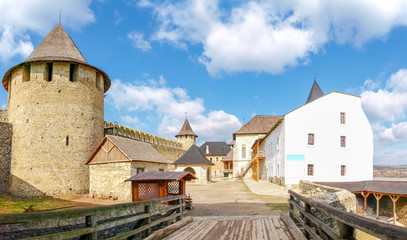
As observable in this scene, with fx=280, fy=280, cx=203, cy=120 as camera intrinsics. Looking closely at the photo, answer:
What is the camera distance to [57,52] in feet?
77.2

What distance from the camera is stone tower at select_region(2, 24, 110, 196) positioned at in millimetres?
21844

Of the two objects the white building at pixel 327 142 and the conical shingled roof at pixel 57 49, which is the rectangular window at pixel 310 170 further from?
the conical shingled roof at pixel 57 49

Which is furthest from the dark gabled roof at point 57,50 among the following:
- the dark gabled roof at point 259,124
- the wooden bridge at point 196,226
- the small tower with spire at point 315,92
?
the small tower with spire at point 315,92

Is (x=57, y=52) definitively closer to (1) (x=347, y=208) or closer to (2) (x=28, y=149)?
(2) (x=28, y=149)

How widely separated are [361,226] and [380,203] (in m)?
24.1

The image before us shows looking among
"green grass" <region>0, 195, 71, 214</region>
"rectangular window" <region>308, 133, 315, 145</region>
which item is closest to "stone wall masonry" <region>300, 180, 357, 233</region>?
"rectangular window" <region>308, 133, 315, 145</region>

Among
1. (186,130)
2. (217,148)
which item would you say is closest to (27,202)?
(186,130)

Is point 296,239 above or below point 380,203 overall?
above

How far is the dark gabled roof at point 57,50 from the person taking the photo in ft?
75.4

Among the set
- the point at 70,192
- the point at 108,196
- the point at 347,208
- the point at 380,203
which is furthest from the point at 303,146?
the point at 70,192

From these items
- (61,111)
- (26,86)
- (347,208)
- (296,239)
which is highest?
(26,86)

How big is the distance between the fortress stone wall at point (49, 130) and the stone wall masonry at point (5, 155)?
0.53 metres

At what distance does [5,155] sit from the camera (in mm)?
22453

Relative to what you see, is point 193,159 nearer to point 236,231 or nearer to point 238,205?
point 238,205
